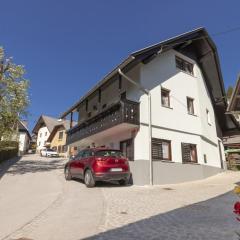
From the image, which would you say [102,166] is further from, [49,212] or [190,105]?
[190,105]

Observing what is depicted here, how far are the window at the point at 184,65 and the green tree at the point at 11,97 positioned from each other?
11.8 metres

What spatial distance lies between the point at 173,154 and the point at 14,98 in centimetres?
1248

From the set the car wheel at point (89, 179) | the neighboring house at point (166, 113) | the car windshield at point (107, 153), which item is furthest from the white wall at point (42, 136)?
the car windshield at point (107, 153)

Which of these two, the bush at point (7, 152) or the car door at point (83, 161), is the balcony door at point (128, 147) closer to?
the car door at point (83, 161)

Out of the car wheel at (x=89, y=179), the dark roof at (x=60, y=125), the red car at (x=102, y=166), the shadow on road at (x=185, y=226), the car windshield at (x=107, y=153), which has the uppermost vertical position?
the dark roof at (x=60, y=125)

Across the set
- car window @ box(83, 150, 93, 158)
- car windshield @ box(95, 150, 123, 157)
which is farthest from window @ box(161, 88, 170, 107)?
car window @ box(83, 150, 93, 158)

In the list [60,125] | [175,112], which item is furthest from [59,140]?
[175,112]

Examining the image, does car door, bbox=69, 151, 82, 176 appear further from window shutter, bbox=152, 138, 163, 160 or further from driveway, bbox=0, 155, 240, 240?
window shutter, bbox=152, 138, 163, 160

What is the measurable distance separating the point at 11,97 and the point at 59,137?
34554 millimetres

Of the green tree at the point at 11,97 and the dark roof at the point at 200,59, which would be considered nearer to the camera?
the dark roof at the point at 200,59

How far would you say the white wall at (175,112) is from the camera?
15688 mm

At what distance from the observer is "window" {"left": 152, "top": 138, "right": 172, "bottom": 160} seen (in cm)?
1531

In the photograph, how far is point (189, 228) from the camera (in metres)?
6.04

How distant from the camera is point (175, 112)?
17.2 metres
